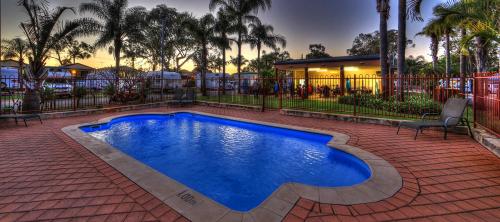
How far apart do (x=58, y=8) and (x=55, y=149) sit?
24.6 feet

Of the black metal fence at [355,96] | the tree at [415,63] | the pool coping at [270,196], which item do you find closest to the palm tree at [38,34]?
the black metal fence at [355,96]

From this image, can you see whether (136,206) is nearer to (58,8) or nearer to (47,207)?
(47,207)

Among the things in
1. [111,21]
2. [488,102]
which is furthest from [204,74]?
[488,102]

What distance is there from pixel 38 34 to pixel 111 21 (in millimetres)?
8257

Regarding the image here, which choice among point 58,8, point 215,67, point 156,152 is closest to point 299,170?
point 156,152

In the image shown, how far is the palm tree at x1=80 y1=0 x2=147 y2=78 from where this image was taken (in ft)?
55.5

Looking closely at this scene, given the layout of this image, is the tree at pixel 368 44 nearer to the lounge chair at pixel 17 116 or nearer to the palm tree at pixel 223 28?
the palm tree at pixel 223 28

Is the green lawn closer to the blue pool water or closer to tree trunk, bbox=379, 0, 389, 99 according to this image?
tree trunk, bbox=379, 0, 389, 99

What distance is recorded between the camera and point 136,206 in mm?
2764

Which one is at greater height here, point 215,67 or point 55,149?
point 215,67

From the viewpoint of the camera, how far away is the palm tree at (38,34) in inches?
379

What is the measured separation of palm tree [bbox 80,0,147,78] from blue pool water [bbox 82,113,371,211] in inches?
423

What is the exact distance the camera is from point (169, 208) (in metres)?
2.73

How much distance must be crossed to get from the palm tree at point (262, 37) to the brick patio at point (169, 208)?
20.9 meters
